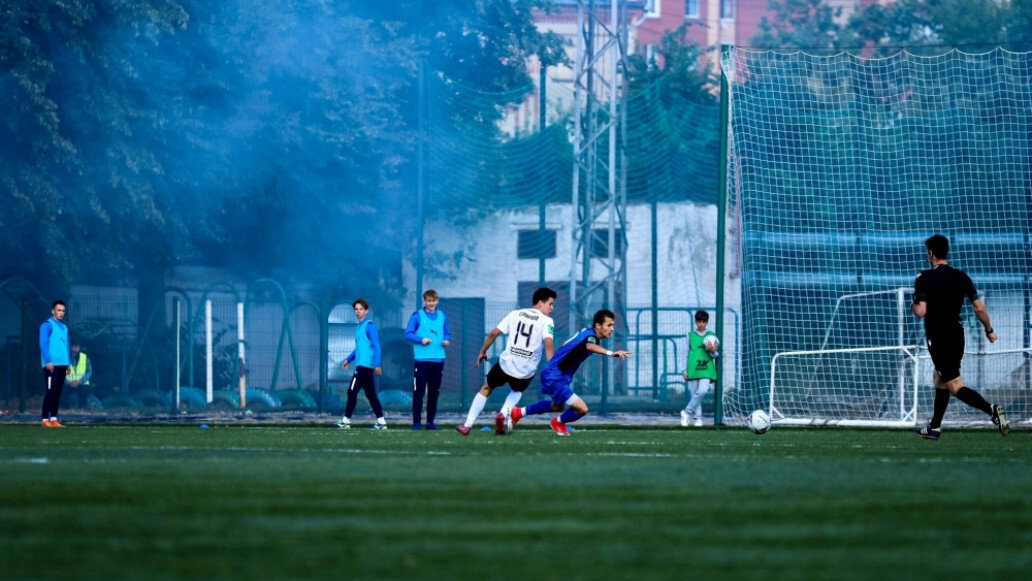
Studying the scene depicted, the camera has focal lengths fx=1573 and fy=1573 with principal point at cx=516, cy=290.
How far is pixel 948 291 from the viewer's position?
1362 centimetres

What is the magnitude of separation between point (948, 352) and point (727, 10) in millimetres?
74621

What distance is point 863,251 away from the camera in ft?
95.9

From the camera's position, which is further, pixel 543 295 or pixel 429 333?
pixel 429 333

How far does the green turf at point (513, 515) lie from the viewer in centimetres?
461

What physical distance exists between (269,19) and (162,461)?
2063 centimetres

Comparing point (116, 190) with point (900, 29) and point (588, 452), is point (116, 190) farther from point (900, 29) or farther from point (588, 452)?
point (900, 29)

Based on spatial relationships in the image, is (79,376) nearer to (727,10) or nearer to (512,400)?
(512,400)

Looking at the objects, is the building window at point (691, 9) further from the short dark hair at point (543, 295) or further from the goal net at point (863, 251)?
the short dark hair at point (543, 295)

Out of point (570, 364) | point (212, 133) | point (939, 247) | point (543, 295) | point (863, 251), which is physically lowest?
point (570, 364)

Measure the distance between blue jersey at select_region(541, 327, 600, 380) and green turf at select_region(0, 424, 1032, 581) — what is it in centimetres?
374

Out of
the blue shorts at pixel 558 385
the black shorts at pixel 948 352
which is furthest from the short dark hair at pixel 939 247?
the blue shorts at pixel 558 385

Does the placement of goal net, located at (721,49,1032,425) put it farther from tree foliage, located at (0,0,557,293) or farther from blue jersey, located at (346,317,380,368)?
tree foliage, located at (0,0,557,293)

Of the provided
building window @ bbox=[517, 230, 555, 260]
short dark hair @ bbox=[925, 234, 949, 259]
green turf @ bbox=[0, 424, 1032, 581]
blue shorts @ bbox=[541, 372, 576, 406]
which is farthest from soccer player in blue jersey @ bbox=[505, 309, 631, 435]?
building window @ bbox=[517, 230, 555, 260]

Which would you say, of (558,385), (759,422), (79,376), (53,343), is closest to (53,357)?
(53,343)
